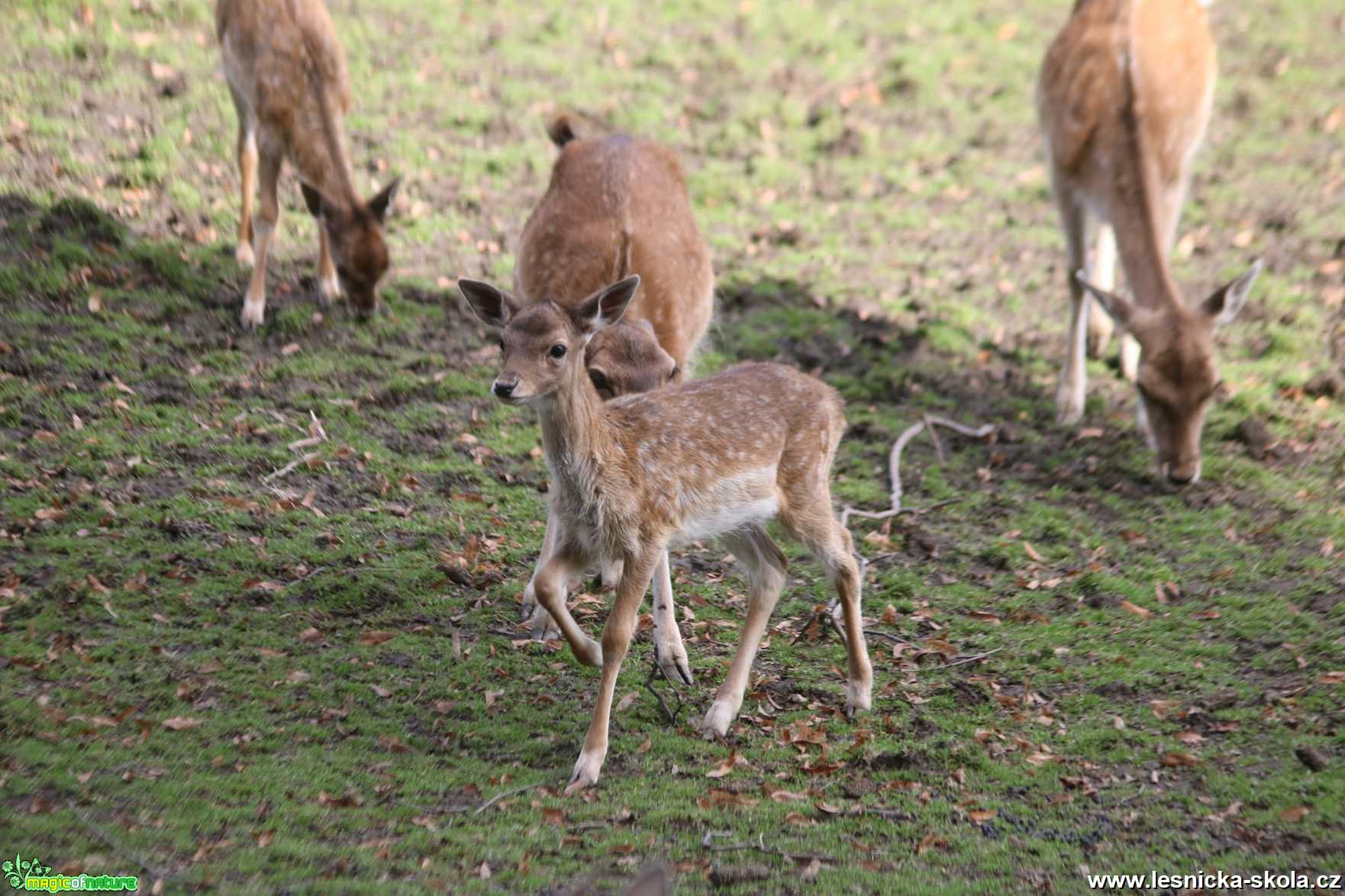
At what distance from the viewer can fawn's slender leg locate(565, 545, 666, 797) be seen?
206 inches

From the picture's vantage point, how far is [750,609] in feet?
20.0

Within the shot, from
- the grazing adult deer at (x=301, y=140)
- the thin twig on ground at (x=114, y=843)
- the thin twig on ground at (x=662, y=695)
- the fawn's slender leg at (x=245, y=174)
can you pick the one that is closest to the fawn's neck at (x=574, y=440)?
the thin twig on ground at (x=662, y=695)

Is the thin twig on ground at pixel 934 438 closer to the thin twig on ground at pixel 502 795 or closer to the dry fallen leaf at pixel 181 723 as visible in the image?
the thin twig on ground at pixel 502 795

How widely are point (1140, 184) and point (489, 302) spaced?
525 cm

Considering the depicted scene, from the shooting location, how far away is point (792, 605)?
23.3ft

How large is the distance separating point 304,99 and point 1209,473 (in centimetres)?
642

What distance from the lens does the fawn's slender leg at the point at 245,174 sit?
9.93 metres

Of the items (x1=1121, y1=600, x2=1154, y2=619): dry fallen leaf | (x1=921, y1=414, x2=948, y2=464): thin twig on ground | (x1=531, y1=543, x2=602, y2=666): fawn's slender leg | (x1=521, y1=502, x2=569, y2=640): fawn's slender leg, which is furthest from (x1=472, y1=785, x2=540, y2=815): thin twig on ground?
(x1=921, y1=414, x2=948, y2=464): thin twig on ground

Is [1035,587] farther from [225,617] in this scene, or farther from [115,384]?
[115,384]

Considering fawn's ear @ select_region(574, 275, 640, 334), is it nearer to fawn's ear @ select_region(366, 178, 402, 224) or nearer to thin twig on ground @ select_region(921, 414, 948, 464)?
thin twig on ground @ select_region(921, 414, 948, 464)

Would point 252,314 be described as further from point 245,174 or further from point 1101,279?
point 1101,279

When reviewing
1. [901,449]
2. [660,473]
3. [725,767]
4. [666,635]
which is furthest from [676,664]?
[901,449]

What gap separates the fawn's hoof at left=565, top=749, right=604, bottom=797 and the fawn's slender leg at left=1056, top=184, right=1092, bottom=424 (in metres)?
5.42

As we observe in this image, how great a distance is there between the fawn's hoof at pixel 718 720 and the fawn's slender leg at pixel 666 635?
0.41 m
